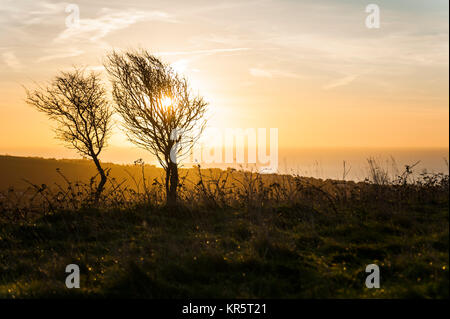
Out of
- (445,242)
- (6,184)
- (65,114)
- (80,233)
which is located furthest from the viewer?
(6,184)

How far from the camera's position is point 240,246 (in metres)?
7.55

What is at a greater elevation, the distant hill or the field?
the distant hill

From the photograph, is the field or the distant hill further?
the distant hill

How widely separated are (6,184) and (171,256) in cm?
3192

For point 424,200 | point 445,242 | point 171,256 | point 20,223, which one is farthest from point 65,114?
point 445,242

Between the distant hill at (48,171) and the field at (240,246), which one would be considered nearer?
the field at (240,246)

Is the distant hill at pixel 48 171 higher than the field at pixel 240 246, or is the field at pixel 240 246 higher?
the distant hill at pixel 48 171

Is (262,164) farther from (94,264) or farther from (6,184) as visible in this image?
(6,184)

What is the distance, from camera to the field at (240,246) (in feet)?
18.8

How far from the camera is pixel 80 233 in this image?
9.16 metres

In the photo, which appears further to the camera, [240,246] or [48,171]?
[48,171]

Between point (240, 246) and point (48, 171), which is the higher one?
point (48, 171)

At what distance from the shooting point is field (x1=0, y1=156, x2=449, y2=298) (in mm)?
5730
